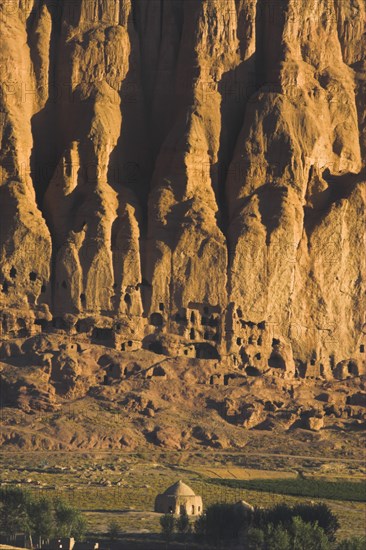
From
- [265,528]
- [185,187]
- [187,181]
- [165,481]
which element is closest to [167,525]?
[265,528]

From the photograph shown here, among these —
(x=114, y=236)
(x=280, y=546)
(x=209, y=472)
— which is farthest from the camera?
(x=114, y=236)

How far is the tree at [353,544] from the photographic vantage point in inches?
4136

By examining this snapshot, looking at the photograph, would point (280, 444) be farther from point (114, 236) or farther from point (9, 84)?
point (9, 84)

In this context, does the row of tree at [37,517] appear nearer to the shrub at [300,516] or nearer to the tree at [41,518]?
the tree at [41,518]

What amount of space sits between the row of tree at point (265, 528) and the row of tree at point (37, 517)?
3.65 metres

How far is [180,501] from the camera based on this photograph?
114m

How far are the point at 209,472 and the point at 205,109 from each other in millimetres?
21359

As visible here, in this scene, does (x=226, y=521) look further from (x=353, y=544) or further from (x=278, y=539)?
(x=353, y=544)

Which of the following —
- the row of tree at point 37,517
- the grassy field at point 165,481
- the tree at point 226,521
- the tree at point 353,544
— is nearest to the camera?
the tree at point 353,544

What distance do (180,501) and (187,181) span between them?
950 inches

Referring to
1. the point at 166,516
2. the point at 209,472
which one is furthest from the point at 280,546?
the point at 209,472

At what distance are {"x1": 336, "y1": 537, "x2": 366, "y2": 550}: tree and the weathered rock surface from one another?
22301mm

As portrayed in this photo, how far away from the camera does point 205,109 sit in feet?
446

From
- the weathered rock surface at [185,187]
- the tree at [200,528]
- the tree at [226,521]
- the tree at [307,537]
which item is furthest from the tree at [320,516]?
the weathered rock surface at [185,187]
